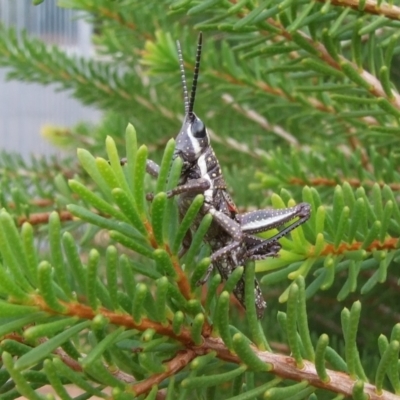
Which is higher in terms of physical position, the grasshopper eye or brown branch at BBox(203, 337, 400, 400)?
the grasshopper eye

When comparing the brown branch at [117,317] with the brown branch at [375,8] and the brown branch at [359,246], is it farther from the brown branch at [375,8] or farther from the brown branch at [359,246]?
the brown branch at [375,8]

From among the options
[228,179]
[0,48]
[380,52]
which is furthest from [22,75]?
[380,52]

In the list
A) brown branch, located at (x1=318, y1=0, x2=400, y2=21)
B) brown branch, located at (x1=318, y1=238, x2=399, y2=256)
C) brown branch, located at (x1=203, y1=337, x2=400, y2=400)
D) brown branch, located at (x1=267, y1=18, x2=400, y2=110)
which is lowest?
brown branch, located at (x1=203, y1=337, x2=400, y2=400)

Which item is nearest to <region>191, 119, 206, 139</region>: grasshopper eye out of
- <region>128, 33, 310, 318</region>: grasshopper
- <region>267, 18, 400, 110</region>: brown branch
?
<region>128, 33, 310, 318</region>: grasshopper

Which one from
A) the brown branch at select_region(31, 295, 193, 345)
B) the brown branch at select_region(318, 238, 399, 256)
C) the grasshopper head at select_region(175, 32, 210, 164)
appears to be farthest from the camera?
the grasshopper head at select_region(175, 32, 210, 164)

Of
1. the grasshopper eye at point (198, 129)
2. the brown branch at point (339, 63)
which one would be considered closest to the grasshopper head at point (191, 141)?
the grasshopper eye at point (198, 129)

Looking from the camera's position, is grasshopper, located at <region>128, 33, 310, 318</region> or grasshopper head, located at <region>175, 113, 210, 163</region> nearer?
grasshopper, located at <region>128, 33, 310, 318</region>

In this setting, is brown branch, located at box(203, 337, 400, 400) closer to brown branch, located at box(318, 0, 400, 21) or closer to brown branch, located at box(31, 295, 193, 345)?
brown branch, located at box(31, 295, 193, 345)

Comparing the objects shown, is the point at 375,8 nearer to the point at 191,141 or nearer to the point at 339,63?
the point at 339,63
